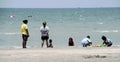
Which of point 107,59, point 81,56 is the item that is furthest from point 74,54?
point 107,59

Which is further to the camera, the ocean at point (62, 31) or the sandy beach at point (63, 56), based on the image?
the ocean at point (62, 31)

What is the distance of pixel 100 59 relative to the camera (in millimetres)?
13914

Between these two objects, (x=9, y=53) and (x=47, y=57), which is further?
(x=9, y=53)

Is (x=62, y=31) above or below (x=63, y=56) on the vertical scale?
above

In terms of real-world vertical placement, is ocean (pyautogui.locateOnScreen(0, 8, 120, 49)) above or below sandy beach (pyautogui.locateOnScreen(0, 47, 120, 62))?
above

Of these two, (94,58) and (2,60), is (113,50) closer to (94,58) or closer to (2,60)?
(94,58)

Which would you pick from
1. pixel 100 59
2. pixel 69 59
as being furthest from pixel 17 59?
pixel 100 59

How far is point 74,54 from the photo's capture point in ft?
49.4

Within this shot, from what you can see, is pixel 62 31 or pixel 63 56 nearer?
pixel 63 56

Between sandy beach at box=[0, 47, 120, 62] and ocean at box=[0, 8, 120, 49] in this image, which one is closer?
sandy beach at box=[0, 47, 120, 62]

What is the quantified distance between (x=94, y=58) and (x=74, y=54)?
1117mm

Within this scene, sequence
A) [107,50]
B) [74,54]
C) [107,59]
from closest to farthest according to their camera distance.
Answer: [107,59] < [74,54] < [107,50]

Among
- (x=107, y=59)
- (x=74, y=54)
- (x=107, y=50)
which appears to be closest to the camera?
(x=107, y=59)

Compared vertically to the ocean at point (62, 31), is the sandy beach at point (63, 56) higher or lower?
lower
